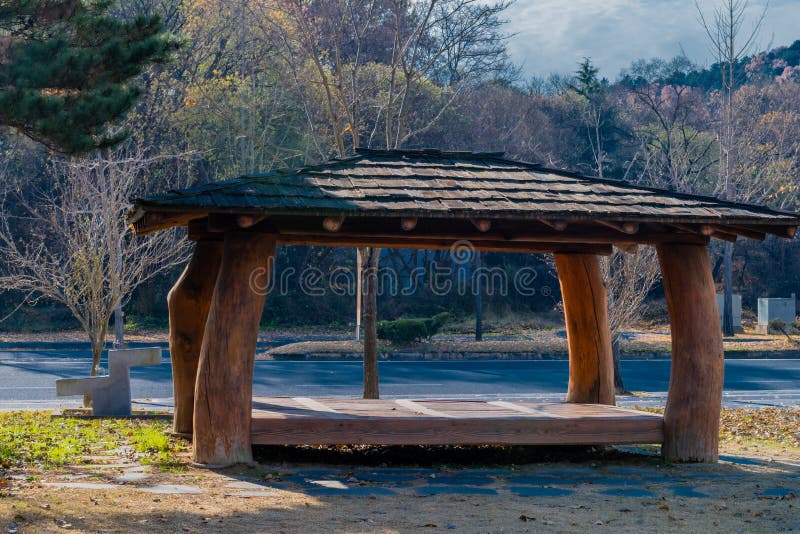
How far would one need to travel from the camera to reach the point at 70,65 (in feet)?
27.1

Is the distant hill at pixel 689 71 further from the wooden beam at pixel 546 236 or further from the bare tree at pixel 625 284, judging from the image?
the wooden beam at pixel 546 236

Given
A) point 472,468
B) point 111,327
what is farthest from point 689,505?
point 111,327

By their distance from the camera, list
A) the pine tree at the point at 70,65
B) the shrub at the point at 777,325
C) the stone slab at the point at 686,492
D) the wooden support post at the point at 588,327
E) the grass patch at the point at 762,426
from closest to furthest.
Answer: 1. the stone slab at the point at 686,492
2. the pine tree at the point at 70,65
3. the wooden support post at the point at 588,327
4. the grass patch at the point at 762,426
5. the shrub at the point at 777,325

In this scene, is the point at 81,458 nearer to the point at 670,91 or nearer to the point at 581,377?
the point at 581,377

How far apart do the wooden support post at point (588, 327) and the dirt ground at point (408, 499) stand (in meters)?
2.21

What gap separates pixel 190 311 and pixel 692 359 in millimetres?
5261

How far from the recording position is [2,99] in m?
7.63

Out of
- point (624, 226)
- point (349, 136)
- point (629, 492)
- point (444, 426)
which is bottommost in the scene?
point (629, 492)

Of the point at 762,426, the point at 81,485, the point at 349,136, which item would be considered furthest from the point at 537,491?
the point at 349,136

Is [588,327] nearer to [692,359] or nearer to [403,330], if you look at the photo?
[692,359]

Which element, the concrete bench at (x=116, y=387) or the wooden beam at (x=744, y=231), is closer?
the wooden beam at (x=744, y=231)

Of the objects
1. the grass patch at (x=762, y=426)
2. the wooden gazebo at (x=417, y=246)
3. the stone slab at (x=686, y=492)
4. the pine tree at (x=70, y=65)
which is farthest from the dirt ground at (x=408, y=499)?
the pine tree at (x=70, y=65)

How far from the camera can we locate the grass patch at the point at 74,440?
8344 millimetres

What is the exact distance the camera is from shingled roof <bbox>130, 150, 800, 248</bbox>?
7.73m
